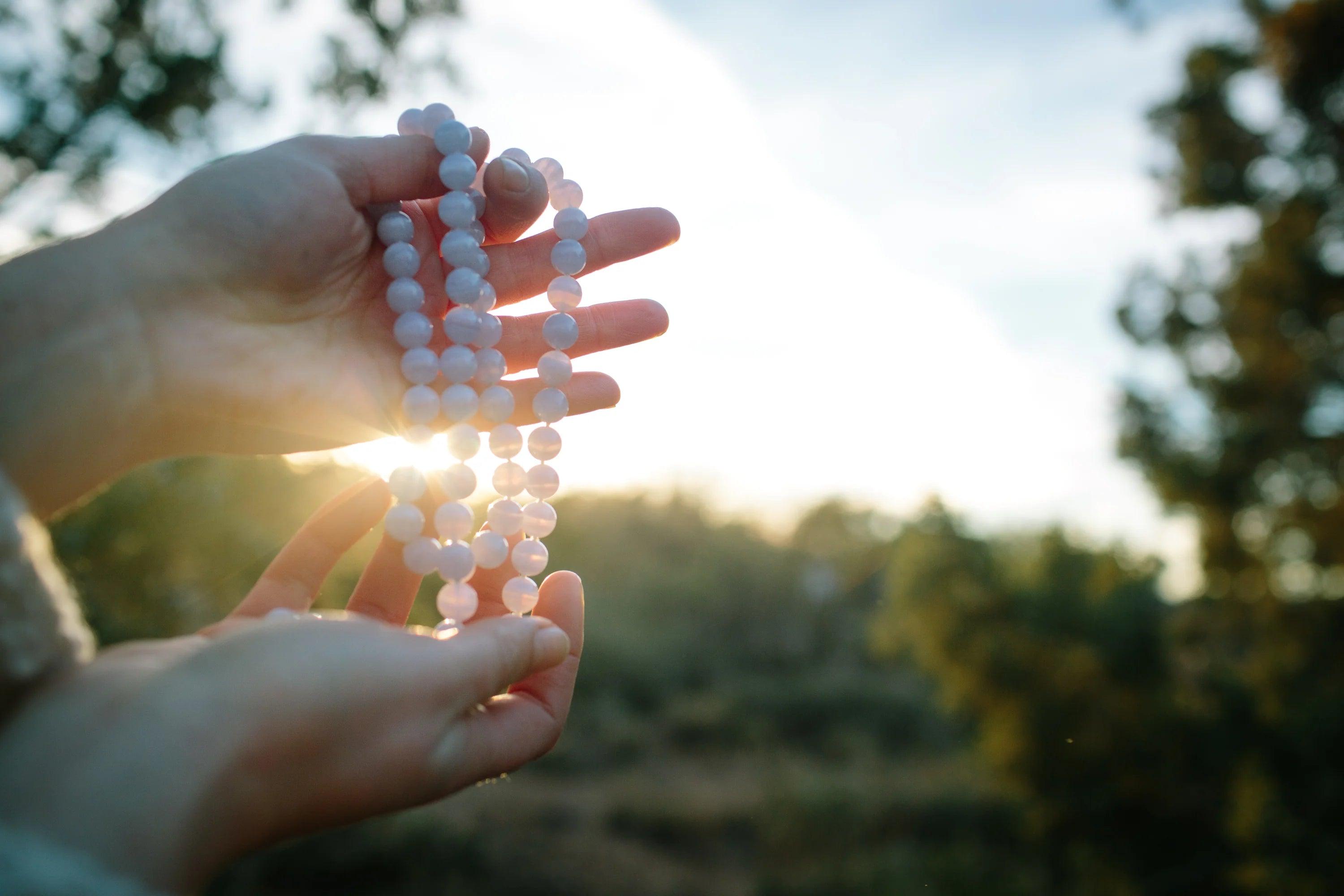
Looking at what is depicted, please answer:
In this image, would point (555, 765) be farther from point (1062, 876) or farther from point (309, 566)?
point (309, 566)

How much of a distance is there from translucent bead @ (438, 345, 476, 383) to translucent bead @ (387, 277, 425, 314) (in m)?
0.11

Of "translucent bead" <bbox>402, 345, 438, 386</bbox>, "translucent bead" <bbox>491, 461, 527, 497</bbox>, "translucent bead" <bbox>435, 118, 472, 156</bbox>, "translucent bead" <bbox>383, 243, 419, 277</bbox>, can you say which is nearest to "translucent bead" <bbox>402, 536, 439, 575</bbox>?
"translucent bead" <bbox>491, 461, 527, 497</bbox>

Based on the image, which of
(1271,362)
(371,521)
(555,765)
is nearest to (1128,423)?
(1271,362)

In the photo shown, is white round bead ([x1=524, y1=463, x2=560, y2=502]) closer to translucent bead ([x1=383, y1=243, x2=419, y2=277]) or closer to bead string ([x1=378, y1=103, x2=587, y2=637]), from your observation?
bead string ([x1=378, y1=103, x2=587, y2=637])

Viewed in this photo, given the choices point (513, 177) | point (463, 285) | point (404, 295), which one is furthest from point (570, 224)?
point (404, 295)

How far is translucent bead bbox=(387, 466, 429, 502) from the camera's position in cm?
162

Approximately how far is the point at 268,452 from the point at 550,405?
1.90ft

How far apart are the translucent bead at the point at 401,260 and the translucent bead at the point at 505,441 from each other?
357 mm

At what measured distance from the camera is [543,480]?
1779 millimetres

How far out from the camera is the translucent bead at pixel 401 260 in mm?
1699

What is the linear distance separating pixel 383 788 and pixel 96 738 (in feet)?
1.20

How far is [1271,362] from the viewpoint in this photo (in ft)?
15.5

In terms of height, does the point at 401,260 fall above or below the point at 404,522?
above

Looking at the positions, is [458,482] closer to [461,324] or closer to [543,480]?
[543,480]
